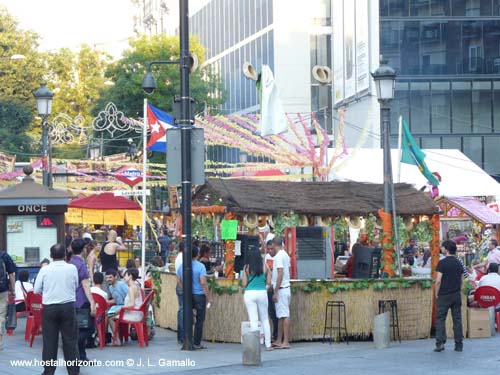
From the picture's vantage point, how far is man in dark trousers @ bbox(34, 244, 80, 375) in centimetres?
1256

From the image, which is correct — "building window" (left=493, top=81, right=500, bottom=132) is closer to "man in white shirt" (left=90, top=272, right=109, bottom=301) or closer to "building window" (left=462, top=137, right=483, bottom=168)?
"building window" (left=462, top=137, right=483, bottom=168)

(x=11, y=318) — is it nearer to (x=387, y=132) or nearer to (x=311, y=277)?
(x=311, y=277)

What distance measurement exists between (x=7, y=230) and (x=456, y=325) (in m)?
8.50

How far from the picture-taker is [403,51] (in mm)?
50219

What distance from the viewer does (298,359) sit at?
15430mm

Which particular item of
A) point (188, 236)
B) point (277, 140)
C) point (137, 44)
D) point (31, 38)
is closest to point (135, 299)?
point (188, 236)

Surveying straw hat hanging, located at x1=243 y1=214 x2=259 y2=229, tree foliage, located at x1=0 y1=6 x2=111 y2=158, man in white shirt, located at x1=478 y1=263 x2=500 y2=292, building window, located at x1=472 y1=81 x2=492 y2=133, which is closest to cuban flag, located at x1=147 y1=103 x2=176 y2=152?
straw hat hanging, located at x1=243 y1=214 x2=259 y2=229

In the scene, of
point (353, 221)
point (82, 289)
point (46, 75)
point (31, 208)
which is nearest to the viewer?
point (82, 289)

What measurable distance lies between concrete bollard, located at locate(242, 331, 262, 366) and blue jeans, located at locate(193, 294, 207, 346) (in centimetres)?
202

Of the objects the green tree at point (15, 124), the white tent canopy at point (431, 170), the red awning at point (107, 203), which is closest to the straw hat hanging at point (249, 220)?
the white tent canopy at point (431, 170)

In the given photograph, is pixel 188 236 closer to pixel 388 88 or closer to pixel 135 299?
pixel 135 299

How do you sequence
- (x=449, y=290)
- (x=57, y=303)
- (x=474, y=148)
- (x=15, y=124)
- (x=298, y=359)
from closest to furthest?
(x=57, y=303) → (x=298, y=359) → (x=449, y=290) → (x=474, y=148) → (x=15, y=124)

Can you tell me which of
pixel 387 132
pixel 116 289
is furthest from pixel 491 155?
pixel 116 289

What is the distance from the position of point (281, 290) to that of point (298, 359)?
5.00ft
